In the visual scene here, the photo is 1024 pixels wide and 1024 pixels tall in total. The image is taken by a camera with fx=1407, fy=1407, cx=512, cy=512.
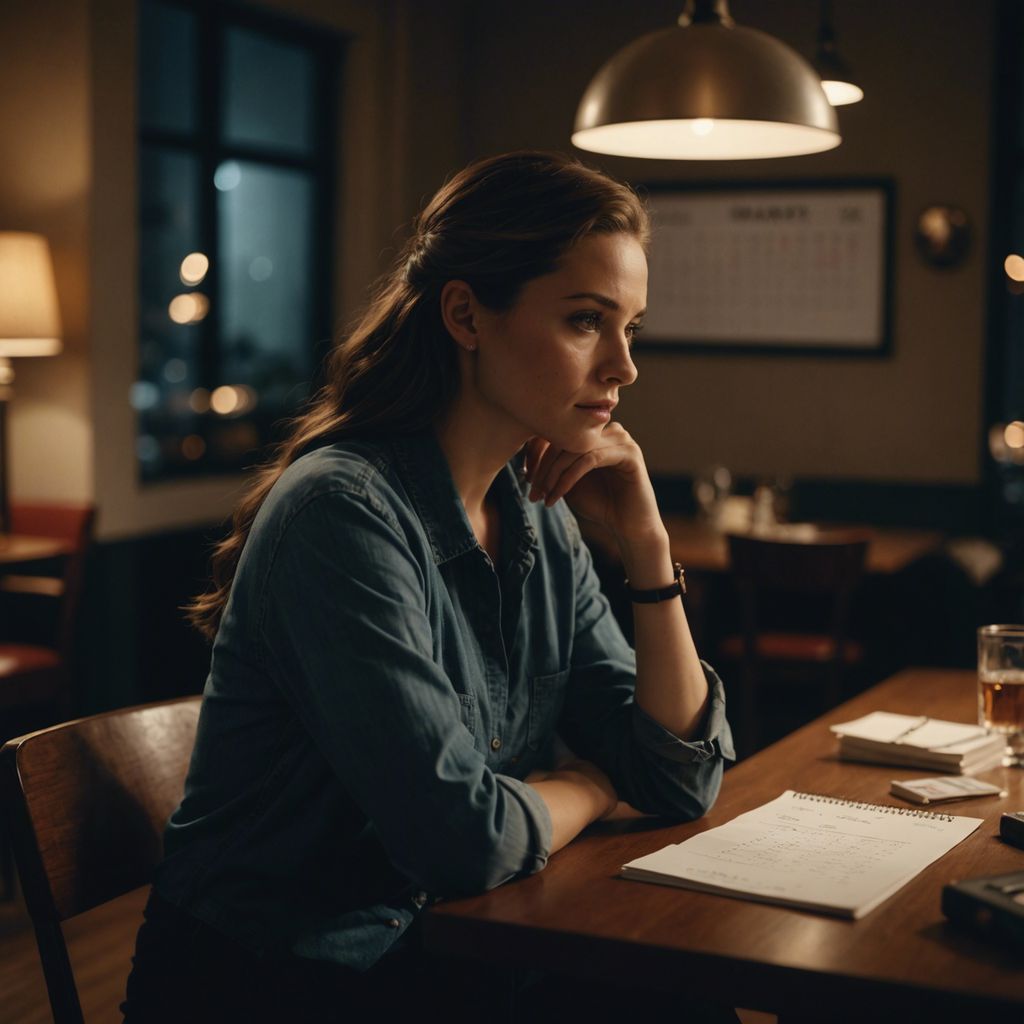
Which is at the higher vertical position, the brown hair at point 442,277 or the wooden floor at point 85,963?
the brown hair at point 442,277

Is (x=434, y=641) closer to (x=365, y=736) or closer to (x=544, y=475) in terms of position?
(x=365, y=736)

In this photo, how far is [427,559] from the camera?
1426mm

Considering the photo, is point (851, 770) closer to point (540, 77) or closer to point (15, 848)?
point (15, 848)

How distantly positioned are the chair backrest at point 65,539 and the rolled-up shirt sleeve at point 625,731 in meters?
2.58

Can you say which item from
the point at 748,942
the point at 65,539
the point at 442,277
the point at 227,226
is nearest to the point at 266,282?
the point at 227,226

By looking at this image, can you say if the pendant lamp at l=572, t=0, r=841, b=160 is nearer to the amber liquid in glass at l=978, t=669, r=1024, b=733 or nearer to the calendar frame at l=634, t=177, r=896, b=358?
the amber liquid in glass at l=978, t=669, r=1024, b=733

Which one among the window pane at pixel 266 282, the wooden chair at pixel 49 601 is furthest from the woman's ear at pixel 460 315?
the window pane at pixel 266 282

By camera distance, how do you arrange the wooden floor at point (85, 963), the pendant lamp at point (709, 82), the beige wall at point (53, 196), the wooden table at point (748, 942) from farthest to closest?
the beige wall at point (53, 196) < the wooden floor at point (85, 963) < the pendant lamp at point (709, 82) < the wooden table at point (748, 942)

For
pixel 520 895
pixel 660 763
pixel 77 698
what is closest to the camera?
pixel 520 895

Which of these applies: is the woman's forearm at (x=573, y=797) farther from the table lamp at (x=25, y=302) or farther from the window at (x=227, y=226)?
the window at (x=227, y=226)

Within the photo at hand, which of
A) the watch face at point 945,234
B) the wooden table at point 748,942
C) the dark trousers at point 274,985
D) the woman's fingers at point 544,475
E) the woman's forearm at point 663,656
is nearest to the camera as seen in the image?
the wooden table at point 748,942

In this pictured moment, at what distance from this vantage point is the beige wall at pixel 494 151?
170 inches

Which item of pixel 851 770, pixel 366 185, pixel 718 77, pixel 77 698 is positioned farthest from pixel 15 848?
pixel 366 185

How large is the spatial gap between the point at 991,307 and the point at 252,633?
4.44m
